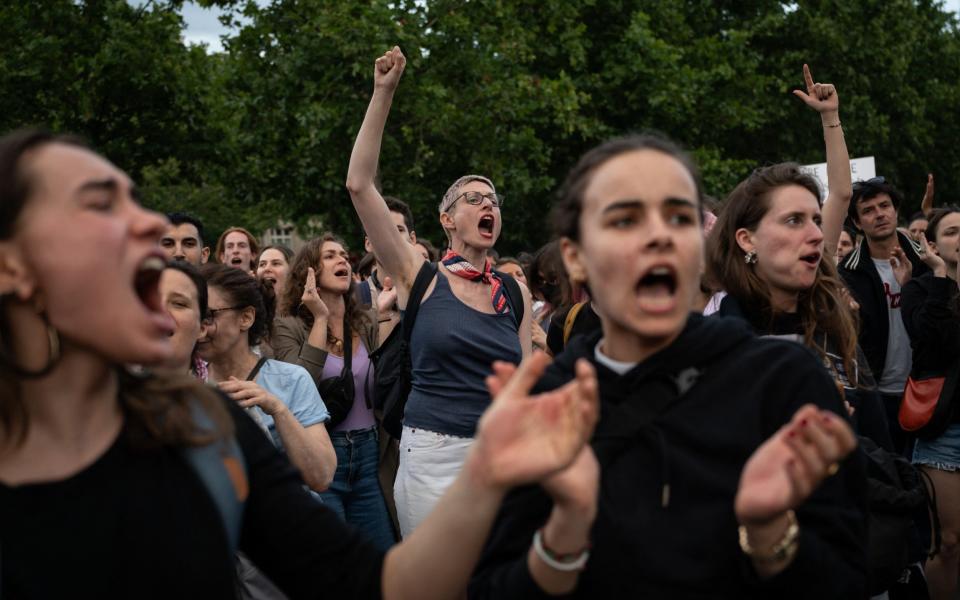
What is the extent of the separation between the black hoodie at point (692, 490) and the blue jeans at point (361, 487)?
3.59 metres

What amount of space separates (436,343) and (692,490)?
10.3ft

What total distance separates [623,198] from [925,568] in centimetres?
477

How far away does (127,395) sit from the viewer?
2.03 metres

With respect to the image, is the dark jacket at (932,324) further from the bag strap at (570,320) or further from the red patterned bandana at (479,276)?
the red patterned bandana at (479,276)

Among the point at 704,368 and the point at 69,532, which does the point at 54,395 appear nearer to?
the point at 69,532

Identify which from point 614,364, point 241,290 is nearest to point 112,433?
point 614,364

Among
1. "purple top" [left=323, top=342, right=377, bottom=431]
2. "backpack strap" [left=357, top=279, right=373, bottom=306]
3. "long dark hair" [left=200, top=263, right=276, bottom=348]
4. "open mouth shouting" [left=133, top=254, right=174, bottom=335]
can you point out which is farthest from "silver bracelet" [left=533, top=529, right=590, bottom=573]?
"backpack strap" [left=357, top=279, right=373, bottom=306]

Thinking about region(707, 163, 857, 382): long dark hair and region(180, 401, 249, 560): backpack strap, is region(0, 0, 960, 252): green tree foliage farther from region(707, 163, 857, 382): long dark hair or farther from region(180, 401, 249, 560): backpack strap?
region(180, 401, 249, 560): backpack strap

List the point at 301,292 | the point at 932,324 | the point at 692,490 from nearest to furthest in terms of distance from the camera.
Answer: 1. the point at 692,490
2. the point at 932,324
3. the point at 301,292

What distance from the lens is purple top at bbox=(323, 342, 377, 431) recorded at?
591 centimetres

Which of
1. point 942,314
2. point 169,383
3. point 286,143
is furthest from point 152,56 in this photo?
point 169,383

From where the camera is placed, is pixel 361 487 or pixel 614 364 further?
pixel 361 487

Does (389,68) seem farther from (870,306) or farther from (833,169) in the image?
(870,306)

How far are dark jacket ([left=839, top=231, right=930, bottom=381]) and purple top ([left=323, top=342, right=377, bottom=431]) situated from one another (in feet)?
9.22
